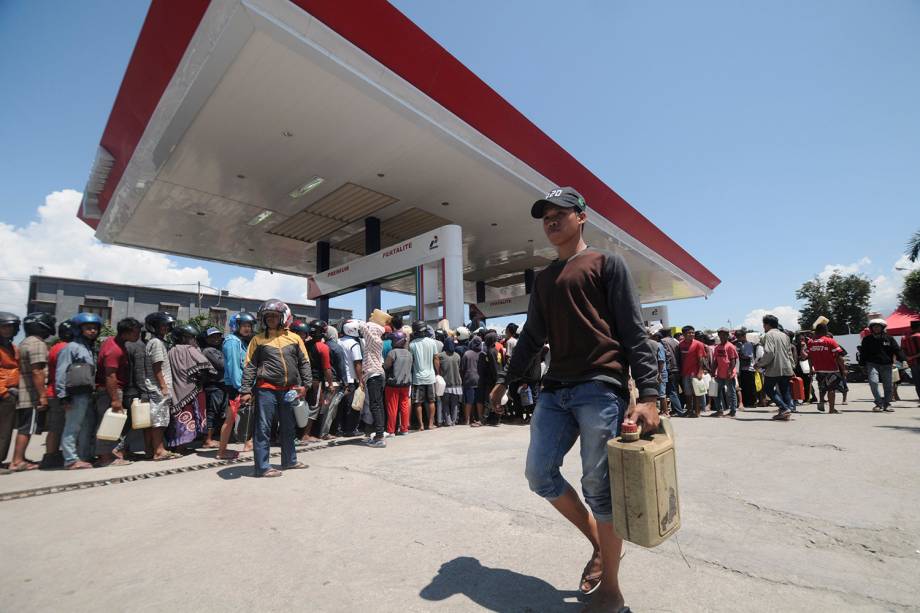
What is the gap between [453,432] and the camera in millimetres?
6707

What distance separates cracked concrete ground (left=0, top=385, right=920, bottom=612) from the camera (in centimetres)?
181

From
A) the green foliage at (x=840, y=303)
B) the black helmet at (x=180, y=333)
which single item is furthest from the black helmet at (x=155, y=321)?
the green foliage at (x=840, y=303)

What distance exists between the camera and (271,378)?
4082mm

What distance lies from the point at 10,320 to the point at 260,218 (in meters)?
10.7

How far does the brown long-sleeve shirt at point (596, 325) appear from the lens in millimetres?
1756

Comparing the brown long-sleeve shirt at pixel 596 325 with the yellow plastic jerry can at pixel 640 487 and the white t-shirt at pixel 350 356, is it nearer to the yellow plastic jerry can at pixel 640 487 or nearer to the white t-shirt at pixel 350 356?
the yellow plastic jerry can at pixel 640 487

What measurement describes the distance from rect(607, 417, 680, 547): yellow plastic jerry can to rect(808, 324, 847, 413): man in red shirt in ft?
26.1

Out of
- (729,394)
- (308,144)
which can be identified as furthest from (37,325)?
(729,394)

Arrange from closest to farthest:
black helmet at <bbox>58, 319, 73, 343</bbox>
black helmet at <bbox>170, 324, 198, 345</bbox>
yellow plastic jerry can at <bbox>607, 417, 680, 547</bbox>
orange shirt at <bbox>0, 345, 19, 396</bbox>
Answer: yellow plastic jerry can at <bbox>607, 417, 680, 547</bbox> < orange shirt at <bbox>0, 345, 19, 396</bbox> < black helmet at <bbox>58, 319, 73, 343</bbox> < black helmet at <bbox>170, 324, 198, 345</bbox>

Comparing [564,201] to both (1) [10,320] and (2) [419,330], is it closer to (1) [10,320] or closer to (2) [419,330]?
(2) [419,330]

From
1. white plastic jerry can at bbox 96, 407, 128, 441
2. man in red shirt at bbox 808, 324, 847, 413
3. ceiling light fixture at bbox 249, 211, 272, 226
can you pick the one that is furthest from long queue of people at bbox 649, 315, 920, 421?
ceiling light fixture at bbox 249, 211, 272, 226

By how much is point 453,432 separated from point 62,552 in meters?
4.84

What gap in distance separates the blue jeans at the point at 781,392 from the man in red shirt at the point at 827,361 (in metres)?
1.06

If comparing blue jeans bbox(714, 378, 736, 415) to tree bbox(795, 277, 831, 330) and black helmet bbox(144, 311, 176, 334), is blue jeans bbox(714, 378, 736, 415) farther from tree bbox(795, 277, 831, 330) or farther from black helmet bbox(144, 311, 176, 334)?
tree bbox(795, 277, 831, 330)
